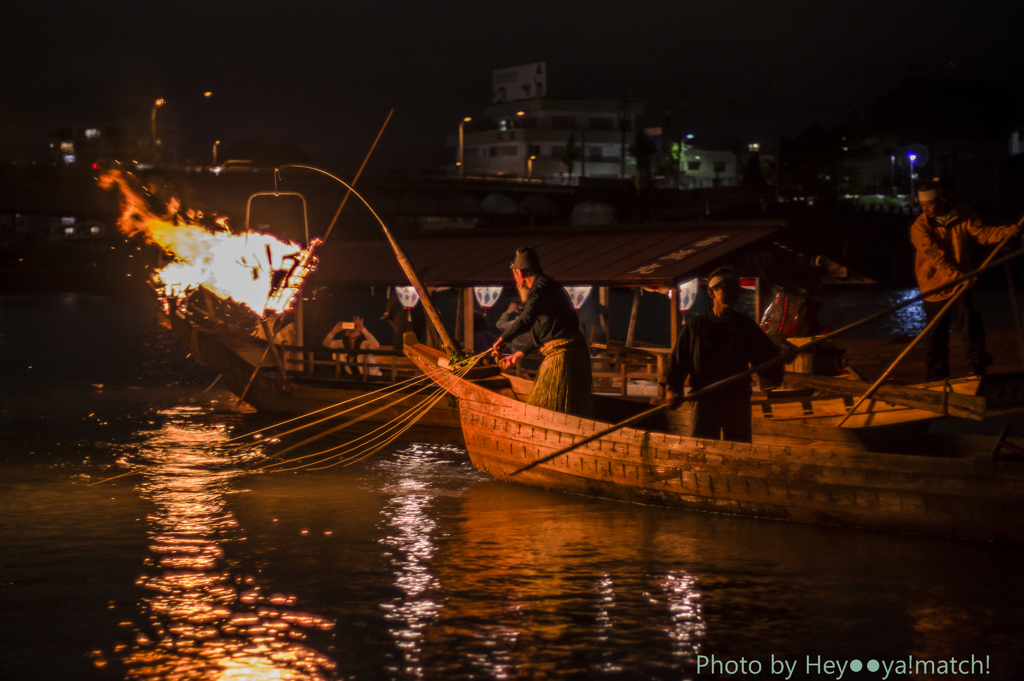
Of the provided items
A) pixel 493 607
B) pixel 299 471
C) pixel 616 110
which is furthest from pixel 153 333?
pixel 616 110

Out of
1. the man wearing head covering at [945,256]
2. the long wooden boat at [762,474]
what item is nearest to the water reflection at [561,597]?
the long wooden boat at [762,474]

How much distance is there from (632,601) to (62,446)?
36.2 feet

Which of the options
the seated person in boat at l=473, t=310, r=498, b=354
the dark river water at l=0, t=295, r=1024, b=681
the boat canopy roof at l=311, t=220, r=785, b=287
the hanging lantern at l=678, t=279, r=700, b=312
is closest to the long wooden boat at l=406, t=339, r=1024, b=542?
the dark river water at l=0, t=295, r=1024, b=681

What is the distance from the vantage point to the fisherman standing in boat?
970cm

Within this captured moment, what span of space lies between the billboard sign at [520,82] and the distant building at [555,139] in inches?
210

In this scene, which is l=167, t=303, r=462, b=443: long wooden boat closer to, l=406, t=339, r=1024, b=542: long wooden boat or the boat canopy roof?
the boat canopy roof

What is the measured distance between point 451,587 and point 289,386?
10016 mm

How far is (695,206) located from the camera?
271 ft

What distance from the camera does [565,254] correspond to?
15.5 m

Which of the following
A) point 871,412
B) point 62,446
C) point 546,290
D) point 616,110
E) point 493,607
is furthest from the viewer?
point 616,110

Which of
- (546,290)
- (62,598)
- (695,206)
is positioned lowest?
(62,598)

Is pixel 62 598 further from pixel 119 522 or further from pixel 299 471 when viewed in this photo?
pixel 299 471

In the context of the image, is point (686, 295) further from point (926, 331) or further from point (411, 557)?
point (411, 557)

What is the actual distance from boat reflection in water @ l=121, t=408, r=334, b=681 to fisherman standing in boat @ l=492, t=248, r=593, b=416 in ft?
11.1
